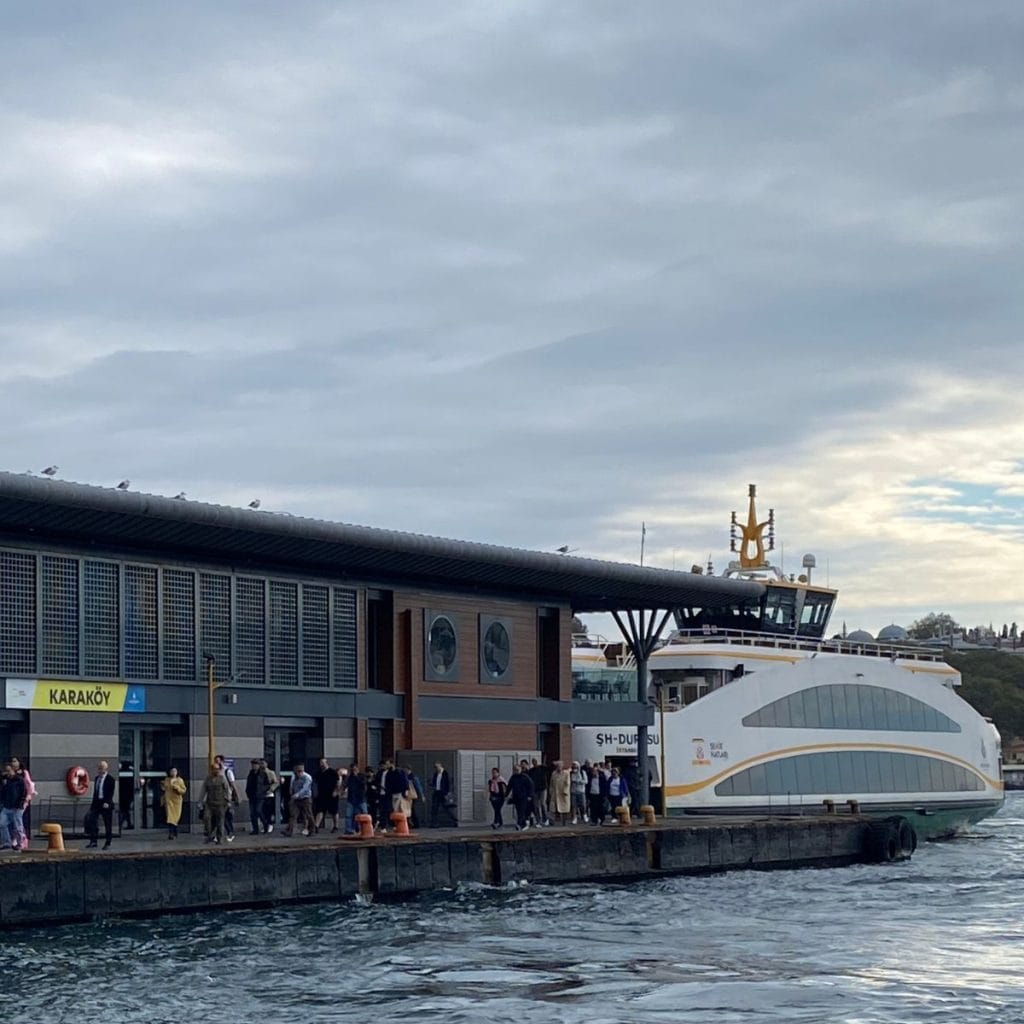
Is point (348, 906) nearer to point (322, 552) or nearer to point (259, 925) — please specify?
point (259, 925)

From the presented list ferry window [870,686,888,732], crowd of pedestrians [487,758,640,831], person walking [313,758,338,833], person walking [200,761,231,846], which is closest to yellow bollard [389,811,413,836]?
person walking [313,758,338,833]

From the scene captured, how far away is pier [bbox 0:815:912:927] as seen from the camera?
102 ft

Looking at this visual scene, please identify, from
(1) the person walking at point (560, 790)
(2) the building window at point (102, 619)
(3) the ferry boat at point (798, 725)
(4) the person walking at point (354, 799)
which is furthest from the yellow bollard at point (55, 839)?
(3) the ferry boat at point (798, 725)

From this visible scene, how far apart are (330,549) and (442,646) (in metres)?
6.14

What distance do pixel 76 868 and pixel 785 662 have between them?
109 feet

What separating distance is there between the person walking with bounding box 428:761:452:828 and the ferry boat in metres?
8.65

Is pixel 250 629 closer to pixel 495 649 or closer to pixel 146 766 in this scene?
pixel 146 766

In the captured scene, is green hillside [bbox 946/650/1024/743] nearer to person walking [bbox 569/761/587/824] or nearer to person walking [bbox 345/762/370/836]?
person walking [bbox 569/761/587/824]

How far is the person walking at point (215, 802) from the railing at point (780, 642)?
1005 inches

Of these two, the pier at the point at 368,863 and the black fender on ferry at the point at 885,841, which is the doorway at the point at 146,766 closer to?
the pier at the point at 368,863

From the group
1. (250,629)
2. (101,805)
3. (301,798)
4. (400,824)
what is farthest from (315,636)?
(101,805)

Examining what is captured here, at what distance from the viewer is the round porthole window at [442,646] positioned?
157ft

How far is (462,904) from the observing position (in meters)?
36.2

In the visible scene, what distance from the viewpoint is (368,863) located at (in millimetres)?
36625
